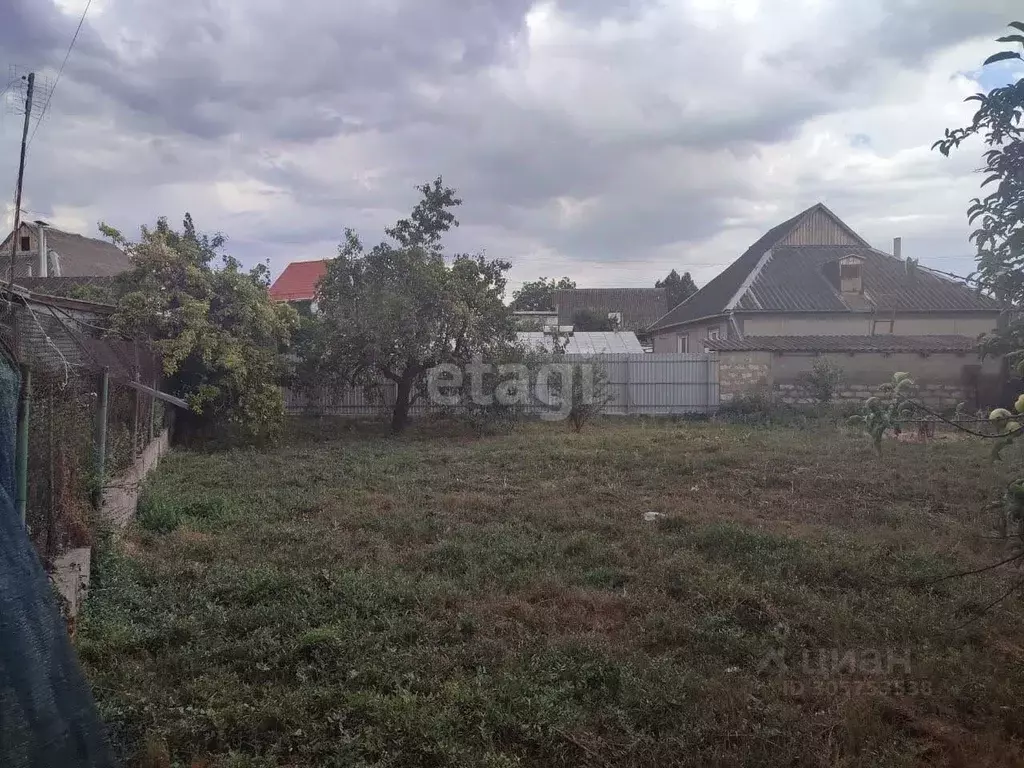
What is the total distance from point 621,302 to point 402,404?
26.6 m

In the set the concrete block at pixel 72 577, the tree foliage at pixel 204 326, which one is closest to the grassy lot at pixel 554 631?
the concrete block at pixel 72 577

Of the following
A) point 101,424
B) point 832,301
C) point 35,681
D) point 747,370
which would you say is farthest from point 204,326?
point 832,301

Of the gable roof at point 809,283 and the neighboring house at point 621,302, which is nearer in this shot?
the gable roof at point 809,283

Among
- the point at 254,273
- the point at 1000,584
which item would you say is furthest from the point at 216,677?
the point at 254,273

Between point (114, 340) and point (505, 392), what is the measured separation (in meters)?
6.70

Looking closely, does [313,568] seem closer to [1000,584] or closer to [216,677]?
[216,677]

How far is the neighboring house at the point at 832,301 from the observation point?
1748 centimetres

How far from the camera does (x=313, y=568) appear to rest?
470 centimetres

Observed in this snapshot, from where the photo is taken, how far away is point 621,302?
37719 millimetres

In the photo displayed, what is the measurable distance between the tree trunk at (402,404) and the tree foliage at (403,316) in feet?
0.06

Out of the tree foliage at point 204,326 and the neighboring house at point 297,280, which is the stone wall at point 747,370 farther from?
the neighboring house at point 297,280

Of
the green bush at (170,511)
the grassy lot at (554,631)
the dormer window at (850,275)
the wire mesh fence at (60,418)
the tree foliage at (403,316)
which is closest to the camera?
the grassy lot at (554,631)

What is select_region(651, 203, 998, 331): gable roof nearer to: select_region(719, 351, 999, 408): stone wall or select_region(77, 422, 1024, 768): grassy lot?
select_region(719, 351, 999, 408): stone wall

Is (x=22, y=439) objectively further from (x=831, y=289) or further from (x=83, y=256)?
(x=83, y=256)
